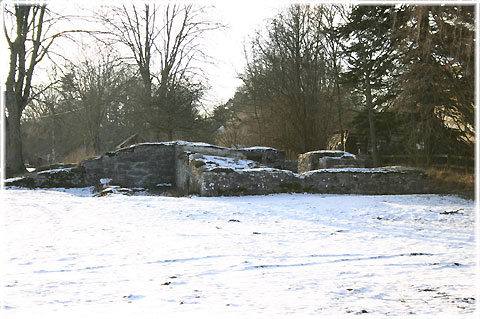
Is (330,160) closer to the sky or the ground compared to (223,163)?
closer to the sky

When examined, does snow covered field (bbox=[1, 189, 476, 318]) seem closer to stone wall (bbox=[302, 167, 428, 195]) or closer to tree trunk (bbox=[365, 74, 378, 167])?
stone wall (bbox=[302, 167, 428, 195])

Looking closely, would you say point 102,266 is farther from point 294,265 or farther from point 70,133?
point 70,133

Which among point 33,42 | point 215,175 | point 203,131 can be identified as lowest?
point 215,175

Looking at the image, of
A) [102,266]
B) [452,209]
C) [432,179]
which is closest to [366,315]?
[102,266]

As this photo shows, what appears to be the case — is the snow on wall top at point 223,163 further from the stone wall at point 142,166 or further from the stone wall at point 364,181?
the stone wall at point 142,166

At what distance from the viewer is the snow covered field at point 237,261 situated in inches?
131

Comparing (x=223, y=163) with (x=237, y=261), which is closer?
(x=237, y=261)

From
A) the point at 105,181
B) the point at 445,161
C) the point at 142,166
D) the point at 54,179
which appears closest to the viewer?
the point at 105,181

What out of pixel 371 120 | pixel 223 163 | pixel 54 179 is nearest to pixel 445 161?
pixel 371 120

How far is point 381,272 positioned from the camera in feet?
14.3

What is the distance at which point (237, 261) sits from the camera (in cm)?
477

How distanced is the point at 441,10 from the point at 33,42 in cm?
1741

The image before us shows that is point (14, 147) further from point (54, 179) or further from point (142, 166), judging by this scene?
point (142, 166)

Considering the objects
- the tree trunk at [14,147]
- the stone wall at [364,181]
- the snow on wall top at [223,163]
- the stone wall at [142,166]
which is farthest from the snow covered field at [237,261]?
the tree trunk at [14,147]
